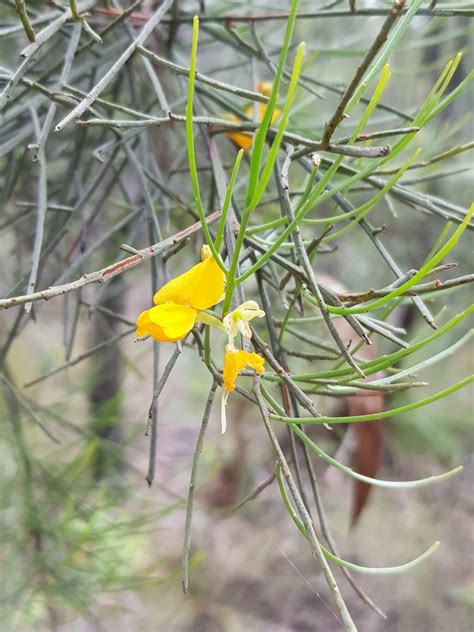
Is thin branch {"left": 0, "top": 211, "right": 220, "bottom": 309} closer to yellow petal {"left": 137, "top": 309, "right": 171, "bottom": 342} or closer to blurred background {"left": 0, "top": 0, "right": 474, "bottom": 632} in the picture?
yellow petal {"left": 137, "top": 309, "right": 171, "bottom": 342}

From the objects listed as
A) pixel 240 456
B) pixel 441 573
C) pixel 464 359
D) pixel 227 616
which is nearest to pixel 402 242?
pixel 464 359

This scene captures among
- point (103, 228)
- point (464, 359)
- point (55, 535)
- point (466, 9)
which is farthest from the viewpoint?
point (464, 359)

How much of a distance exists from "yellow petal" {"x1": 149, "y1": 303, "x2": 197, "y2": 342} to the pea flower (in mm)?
14

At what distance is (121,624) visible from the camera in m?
0.94

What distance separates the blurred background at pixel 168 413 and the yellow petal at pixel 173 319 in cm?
15

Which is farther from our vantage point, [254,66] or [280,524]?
[280,524]

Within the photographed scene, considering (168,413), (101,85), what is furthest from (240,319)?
(168,413)

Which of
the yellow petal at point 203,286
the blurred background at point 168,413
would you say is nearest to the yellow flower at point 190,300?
the yellow petal at point 203,286

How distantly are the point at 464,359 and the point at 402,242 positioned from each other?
450mm

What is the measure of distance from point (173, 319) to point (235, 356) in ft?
0.12

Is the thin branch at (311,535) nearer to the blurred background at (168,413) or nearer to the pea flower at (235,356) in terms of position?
the pea flower at (235,356)

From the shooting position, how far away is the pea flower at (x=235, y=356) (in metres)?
0.21

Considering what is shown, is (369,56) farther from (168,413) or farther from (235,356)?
(168,413)

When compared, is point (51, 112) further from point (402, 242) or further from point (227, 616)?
point (402, 242)
